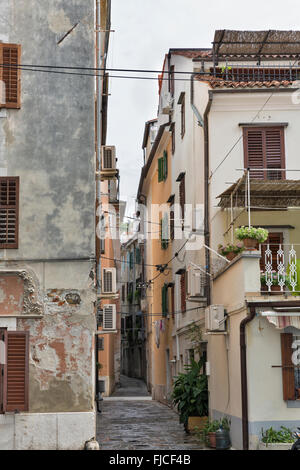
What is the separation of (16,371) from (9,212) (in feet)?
11.5

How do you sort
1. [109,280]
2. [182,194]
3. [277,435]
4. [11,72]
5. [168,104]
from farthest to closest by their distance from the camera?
1. [168,104]
2. [182,194]
3. [109,280]
4. [11,72]
5. [277,435]

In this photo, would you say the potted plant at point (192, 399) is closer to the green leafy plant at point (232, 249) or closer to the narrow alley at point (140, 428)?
the narrow alley at point (140, 428)

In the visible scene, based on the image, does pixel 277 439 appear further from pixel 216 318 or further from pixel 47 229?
pixel 47 229

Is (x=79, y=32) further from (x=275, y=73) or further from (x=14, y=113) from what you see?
(x=275, y=73)

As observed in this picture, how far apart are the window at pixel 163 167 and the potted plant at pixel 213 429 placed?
15778mm

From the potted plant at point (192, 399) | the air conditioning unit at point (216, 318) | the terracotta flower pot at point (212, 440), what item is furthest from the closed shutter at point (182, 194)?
the terracotta flower pot at point (212, 440)

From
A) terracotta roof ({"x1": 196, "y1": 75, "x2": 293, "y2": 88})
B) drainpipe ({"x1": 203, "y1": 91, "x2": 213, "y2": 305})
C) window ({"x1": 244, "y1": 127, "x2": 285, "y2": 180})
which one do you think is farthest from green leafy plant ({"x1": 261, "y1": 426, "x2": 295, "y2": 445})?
terracotta roof ({"x1": 196, "y1": 75, "x2": 293, "y2": 88})

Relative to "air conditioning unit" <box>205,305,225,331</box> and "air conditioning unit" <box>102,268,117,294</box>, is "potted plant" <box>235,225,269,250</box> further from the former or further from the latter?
"air conditioning unit" <box>102,268,117,294</box>

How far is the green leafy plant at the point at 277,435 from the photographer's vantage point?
1454 centimetres

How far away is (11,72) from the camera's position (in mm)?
15812

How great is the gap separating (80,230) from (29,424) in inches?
171

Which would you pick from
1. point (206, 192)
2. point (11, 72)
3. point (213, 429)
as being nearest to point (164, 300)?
point (206, 192)
